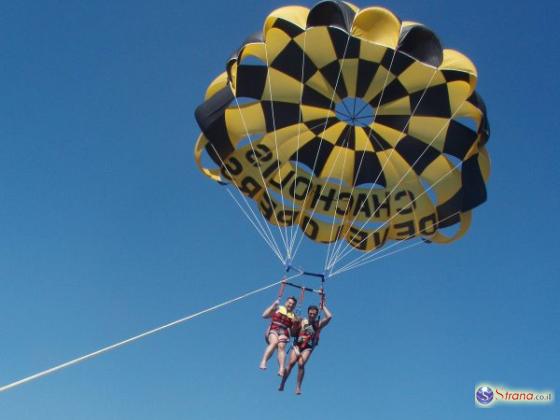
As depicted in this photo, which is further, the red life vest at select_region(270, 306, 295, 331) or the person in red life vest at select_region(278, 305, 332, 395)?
the red life vest at select_region(270, 306, 295, 331)

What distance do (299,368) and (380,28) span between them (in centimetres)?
439

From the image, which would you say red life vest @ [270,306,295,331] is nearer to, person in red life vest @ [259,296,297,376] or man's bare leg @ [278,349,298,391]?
person in red life vest @ [259,296,297,376]

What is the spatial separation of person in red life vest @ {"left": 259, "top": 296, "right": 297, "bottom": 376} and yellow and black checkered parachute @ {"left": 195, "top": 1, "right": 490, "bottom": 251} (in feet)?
5.38

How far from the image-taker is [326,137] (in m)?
10.7

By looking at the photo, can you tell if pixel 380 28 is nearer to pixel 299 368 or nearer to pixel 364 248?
pixel 364 248

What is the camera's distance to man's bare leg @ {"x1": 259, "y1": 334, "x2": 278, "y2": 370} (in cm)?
827

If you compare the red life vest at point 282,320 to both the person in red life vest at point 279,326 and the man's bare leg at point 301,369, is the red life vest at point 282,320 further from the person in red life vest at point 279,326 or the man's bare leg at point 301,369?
the man's bare leg at point 301,369

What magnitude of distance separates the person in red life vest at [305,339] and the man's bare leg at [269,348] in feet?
0.80

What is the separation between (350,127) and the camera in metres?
10.6

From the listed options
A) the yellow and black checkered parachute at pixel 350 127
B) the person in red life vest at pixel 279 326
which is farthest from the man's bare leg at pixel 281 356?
the yellow and black checkered parachute at pixel 350 127

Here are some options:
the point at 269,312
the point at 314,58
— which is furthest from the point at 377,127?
the point at 269,312

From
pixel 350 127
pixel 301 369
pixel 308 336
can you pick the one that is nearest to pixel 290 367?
pixel 301 369

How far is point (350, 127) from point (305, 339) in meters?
3.59

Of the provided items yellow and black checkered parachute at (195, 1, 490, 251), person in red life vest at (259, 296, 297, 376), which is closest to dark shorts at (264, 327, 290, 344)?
person in red life vest at (259, 296, 297, 376)
